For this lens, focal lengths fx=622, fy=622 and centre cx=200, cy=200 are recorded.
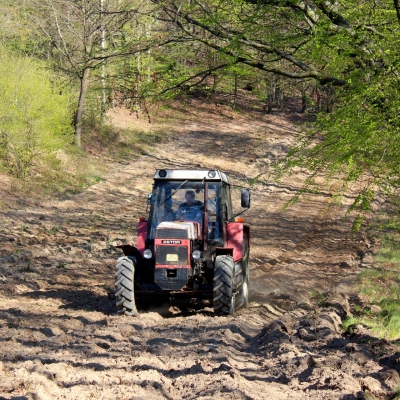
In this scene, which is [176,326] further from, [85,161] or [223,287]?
[85,161]

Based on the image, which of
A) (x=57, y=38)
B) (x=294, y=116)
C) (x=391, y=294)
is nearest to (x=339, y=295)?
(x=391, y=294)

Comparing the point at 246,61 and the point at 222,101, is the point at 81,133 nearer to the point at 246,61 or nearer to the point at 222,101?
the point at 222,101

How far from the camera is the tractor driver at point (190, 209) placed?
947cm

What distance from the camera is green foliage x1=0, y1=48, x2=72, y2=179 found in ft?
73.5

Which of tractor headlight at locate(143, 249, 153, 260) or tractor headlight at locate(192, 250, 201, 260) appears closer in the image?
tractor headlight at locate(192, 250, 201, 260)

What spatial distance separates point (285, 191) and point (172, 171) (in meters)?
16.1

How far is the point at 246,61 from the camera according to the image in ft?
32.3

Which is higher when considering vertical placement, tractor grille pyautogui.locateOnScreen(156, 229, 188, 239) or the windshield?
the windshield

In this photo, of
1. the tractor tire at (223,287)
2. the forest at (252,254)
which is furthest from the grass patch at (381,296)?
the tractor tire at (223,287)

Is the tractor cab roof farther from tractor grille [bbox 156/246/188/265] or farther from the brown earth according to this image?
the brown earth

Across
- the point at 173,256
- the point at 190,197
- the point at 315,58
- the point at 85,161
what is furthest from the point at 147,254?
the point at 85,161

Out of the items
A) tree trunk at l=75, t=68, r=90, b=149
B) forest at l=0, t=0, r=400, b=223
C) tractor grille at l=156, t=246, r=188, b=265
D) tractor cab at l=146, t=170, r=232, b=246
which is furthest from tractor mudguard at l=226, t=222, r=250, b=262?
tree trunk at l=75, t=68, r=90, b=149

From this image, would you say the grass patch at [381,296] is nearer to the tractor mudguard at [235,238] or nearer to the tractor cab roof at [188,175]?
the tractor mudguard at [235,238]

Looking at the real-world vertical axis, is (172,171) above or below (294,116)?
below
